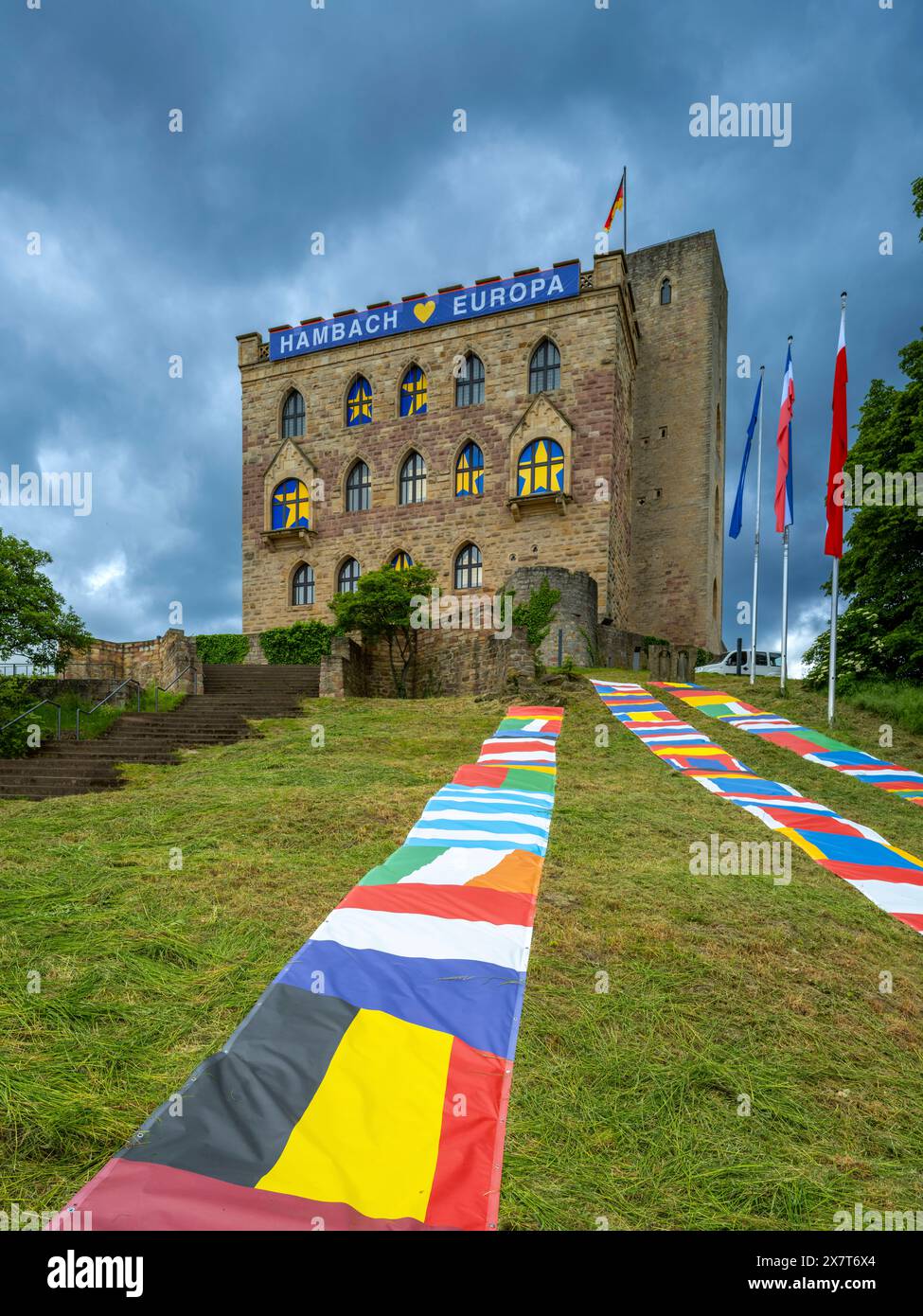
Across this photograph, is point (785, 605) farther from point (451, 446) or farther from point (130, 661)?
point (130, 661)

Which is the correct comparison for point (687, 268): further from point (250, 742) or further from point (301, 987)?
point (301, 987)

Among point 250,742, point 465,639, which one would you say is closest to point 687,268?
point 465,639

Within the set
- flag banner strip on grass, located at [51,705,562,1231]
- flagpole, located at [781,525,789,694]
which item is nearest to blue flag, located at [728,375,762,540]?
flagpole, located at [781,525,789,694]

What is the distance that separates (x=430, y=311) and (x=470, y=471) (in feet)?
22.7

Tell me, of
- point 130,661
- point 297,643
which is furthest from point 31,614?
point 297,643

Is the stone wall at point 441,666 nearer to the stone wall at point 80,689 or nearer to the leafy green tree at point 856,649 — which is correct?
the stone wall at point 80,689

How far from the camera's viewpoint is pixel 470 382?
1070 inches

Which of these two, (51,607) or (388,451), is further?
(388,451)

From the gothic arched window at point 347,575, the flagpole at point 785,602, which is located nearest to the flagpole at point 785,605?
the flagpole at point 785,602

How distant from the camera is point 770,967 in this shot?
14.4ft

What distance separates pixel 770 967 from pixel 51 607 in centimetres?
1841

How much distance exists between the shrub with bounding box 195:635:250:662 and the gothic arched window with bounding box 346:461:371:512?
7.07 meters

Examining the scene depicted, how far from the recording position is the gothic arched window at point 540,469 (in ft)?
82.6
